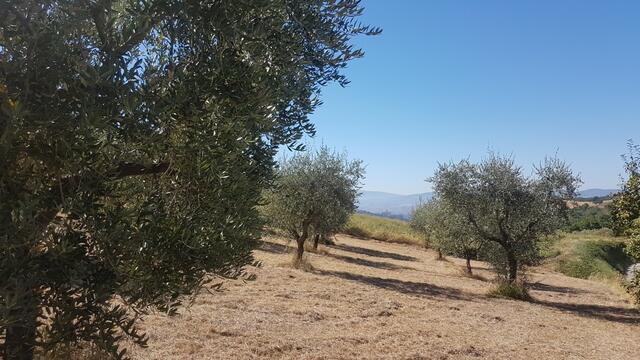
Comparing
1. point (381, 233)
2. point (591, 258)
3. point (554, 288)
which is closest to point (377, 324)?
point (554, 288)

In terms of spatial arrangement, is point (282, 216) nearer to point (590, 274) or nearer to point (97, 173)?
point (97, 173)

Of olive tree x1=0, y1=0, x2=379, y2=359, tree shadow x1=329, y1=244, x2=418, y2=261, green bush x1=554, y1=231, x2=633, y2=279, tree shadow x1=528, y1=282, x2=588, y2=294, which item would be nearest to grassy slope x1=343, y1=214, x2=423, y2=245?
tree shadow x1=329, y1=244, x2=418, y2=261

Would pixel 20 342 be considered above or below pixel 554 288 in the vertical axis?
above

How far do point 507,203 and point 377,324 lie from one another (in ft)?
36.1

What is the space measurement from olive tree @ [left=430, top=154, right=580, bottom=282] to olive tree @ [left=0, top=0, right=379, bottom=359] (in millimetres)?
17938

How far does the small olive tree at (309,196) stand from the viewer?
24641 mm

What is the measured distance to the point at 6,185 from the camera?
3332mm

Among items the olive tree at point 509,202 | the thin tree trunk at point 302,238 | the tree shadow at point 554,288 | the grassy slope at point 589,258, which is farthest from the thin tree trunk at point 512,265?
the grassy slope at point 589,258

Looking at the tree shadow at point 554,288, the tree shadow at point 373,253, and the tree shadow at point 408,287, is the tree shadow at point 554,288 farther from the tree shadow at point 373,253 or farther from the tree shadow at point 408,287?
the tree shadow at point 373,253

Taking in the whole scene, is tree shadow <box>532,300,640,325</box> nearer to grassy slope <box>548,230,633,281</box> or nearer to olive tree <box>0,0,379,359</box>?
grassy slope <box>548,230,633,281</box>

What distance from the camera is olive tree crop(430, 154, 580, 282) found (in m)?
20.6

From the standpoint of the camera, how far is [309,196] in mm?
24750

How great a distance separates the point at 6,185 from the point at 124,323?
1.38m

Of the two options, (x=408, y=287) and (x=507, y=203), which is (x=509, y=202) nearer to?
(x=507, y=203)
